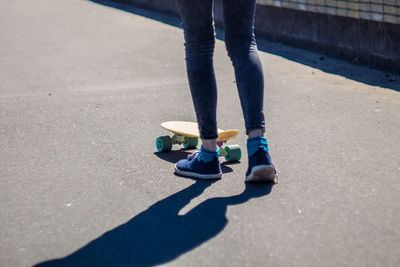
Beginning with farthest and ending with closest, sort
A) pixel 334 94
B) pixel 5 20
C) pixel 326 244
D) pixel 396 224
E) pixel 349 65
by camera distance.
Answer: pixel 5 20 → pixel 349 65 → pixel 334 94 → pixel 396 224 → pixel 326 244

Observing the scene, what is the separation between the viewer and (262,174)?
3.71 meters

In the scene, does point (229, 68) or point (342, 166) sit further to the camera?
point (229, 68)

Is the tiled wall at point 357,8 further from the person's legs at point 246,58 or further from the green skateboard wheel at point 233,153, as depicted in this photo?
the person's legs at point 246,58

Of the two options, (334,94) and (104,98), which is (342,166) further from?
(104,98)

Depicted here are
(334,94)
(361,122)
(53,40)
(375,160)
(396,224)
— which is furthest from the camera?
(53,40)

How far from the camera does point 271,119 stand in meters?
5.29

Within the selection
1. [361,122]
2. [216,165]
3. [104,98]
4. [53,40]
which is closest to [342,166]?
[216,165]

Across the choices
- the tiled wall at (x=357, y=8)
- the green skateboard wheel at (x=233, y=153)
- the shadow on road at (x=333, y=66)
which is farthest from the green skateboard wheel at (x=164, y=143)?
the tiled wall at (x=357, y=8)

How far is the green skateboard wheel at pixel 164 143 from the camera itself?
4.46 meters

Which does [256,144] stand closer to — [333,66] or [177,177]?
[177,177]

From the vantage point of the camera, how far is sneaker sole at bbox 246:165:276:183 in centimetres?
368

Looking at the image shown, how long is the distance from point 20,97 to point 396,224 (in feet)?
13.2

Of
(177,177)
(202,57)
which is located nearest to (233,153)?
(177,177)

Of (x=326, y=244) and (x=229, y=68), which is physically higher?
(x=326, y=244)
